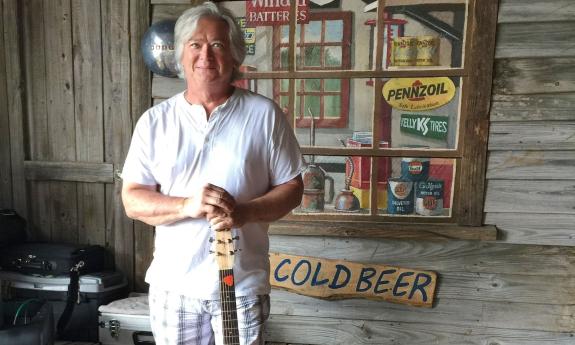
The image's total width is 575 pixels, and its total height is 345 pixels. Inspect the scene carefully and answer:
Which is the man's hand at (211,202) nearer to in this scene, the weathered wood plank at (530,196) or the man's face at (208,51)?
the man's face at (208,51)

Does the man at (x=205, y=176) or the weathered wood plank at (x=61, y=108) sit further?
the weathered wood plank at (x=61, y=108)

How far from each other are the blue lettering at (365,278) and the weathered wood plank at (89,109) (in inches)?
52.4

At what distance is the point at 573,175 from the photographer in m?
1.97

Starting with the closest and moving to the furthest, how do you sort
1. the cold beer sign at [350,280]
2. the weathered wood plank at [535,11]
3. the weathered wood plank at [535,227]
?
the weathered wood plank at [535,11] → the weathered wood plank at [535,227] → the cold beer sign at [350,280]

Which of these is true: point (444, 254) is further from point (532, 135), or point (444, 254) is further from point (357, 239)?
point (532, 135)

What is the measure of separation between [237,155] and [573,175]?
154cm

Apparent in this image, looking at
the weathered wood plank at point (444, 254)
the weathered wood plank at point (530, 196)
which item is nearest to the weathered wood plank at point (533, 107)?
the weathered wood plank at point (530, 196)

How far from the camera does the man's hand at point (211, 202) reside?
3.66ft

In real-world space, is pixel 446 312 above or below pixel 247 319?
below

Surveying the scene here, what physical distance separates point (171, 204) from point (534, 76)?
1.60 metres

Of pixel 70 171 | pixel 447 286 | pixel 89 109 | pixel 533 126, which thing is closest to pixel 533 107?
pixel 533 126

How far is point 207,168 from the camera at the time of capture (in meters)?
1.24

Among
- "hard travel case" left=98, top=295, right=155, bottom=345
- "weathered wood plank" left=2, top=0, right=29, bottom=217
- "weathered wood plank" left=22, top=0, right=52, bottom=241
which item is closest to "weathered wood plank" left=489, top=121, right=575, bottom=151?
"hard travel case" left=98, top=295, right=155, bottom=345

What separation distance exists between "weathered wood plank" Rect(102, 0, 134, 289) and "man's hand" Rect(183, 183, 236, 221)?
1348 mm
